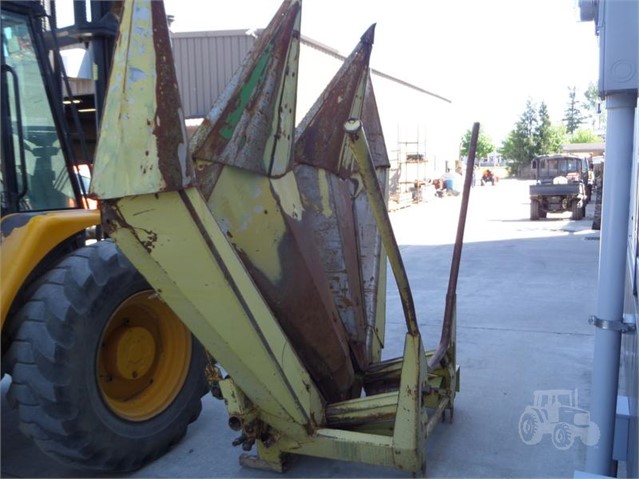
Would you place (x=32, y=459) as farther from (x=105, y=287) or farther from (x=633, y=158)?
(x=633, y=158)

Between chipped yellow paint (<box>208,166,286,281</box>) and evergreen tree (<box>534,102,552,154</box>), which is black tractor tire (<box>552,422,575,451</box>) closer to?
chipped yellow paint (<box>208,166,286,281</box>)

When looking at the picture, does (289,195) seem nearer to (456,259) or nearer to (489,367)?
(456,259)

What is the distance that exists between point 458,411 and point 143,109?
9.40 ft

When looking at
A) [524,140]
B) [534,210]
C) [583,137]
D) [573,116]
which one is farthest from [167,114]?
[573,116]

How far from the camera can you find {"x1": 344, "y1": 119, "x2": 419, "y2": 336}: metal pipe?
2.34 metres

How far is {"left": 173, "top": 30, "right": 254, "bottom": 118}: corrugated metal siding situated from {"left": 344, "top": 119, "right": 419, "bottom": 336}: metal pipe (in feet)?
45.6

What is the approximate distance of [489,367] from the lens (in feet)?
15.8

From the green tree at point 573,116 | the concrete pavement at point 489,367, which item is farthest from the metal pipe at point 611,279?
the green tree at point 573,116

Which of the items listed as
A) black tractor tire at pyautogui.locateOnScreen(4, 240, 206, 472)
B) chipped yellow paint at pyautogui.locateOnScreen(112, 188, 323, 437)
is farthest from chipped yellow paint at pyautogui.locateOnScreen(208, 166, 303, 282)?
black tractor tire at pyautogui.locateOnScreen(4, 240, 206, 472)

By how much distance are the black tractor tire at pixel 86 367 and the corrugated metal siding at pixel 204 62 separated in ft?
43.2

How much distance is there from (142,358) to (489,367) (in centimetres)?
278

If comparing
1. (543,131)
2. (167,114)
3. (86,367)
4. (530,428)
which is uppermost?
(543,131)

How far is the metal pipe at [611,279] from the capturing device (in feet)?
8.14

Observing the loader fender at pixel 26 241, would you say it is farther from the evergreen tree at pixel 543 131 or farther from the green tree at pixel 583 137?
the green tree at pixel 583 137
